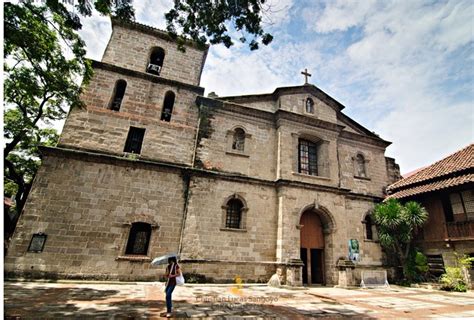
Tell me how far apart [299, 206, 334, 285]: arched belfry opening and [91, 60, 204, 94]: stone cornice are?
9.51 metres

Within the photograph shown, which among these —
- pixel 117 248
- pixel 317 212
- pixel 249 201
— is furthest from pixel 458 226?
pixel 117 248

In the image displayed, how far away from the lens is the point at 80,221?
10164 millimetres

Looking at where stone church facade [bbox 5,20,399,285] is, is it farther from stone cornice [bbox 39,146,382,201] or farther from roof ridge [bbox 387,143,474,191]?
roof ridge [bbox 387,143,474,191]

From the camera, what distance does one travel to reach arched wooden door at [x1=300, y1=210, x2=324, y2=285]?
43.2ft

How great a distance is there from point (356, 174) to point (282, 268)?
8.39 m

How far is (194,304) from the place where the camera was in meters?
6.88

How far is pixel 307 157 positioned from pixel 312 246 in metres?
5.25

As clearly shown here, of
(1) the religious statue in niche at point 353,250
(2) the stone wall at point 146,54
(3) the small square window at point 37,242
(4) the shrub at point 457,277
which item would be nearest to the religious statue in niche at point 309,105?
(2) the stone wall at point 146,54

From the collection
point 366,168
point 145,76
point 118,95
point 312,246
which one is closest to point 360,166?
point 366,168

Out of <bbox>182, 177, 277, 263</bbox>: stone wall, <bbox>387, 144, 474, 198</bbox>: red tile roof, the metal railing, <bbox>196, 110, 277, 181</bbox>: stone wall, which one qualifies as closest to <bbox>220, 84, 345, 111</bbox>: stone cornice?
<bbox>196, 110, 277, 181</bbox>: stone wall

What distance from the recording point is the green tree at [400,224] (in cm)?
1339

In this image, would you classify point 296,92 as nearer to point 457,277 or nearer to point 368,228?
point 368,228

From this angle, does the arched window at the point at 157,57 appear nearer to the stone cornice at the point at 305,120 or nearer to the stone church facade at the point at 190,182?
the stone church facade at the point at 190,182

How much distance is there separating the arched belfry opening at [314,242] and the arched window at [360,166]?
184 inches
